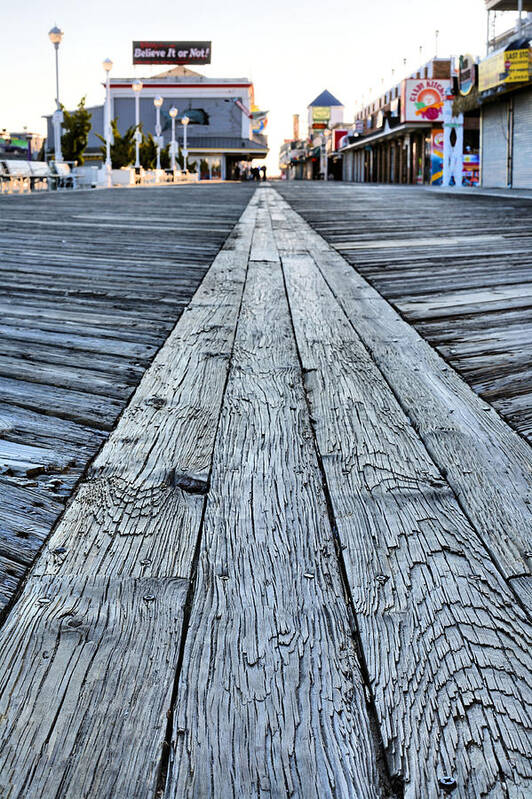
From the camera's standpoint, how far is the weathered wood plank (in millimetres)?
904

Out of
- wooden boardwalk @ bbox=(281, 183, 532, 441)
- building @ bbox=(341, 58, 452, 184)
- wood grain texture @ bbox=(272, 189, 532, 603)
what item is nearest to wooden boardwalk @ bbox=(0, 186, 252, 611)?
wood grain texture @ bbox=(272, 189, 532, 603)

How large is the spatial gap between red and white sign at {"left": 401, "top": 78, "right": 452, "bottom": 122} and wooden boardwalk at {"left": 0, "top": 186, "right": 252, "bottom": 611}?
32415mm

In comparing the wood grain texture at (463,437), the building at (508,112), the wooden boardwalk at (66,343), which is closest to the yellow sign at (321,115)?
the building at (508,112)

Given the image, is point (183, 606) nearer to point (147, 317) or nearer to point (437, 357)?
point (437, 357)

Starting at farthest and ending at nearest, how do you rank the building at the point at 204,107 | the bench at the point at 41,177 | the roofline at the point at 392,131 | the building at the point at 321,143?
the building at the point at 321,143, the building at the point at 204,107, the roofline at the point at 392,131, the bench at the point at 41,177

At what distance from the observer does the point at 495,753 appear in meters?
0.90

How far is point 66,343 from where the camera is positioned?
113 inches

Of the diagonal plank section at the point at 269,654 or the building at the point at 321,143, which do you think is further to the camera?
the building at the point at 321,143

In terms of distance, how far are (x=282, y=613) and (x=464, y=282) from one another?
345cm

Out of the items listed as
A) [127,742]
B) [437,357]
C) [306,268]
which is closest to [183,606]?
[127,742]

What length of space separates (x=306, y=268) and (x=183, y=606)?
369 centimetres

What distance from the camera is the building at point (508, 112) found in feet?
66.3

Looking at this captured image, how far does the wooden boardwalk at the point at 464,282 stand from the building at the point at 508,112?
12545 millimetres

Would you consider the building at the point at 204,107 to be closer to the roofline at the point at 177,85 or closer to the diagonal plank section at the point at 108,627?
the roofline at the point at 177,85
